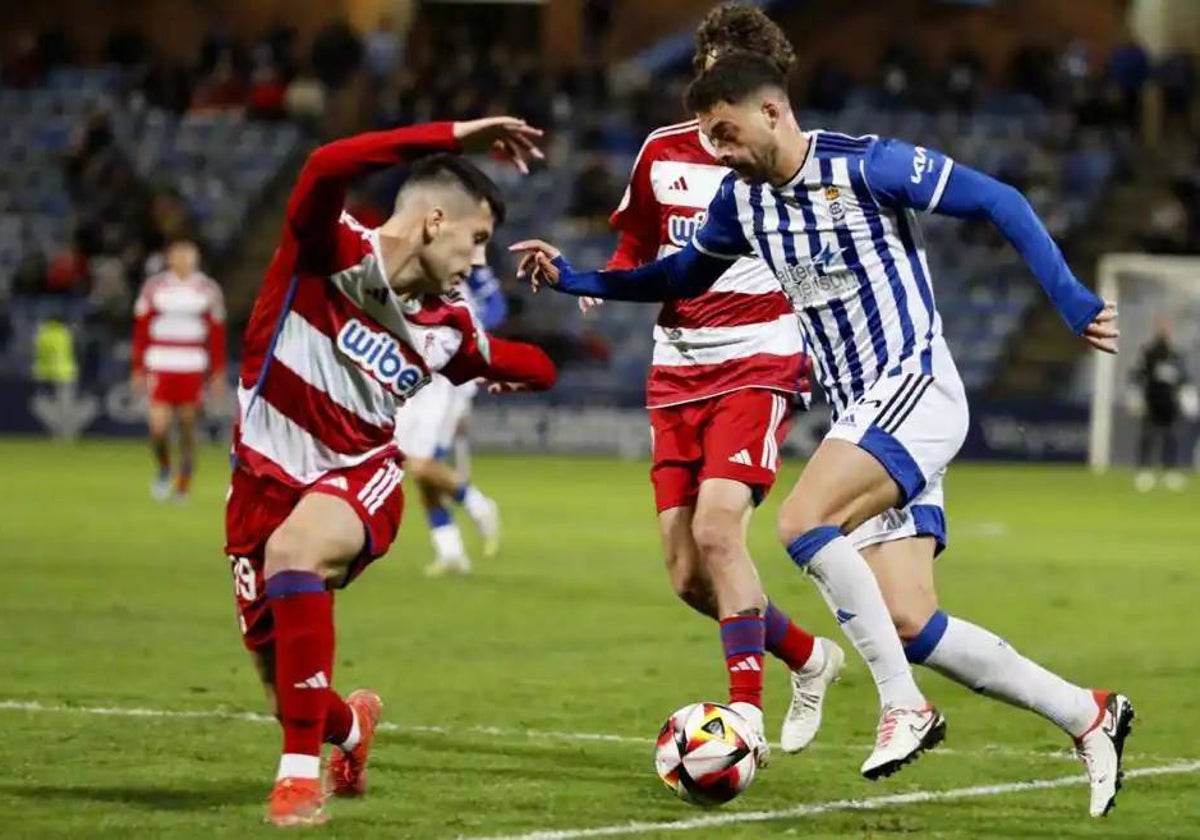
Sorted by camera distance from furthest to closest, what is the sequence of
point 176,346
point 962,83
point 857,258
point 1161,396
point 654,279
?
point 962,83 < point 1161,396 < point 176,346 < point 654,279 < point 857,258

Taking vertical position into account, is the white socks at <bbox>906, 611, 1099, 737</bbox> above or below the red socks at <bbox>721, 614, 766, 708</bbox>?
above

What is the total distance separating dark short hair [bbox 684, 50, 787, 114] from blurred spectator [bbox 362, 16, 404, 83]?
29.8 metres

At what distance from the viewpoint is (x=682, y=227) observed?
9.09 metres

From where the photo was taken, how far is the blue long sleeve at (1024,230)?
714cm

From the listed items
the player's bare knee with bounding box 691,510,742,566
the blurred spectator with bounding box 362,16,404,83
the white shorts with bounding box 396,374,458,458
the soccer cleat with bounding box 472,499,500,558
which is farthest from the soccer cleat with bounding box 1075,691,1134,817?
the blurred spectator with bounding box 362,16,404,83

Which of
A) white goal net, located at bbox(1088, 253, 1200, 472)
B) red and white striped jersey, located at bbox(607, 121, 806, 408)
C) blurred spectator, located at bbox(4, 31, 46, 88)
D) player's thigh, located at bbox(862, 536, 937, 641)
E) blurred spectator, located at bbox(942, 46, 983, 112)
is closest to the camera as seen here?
player's thigh, located at bbox(862, 536, 937, 641)

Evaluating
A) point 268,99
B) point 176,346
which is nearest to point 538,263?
point 176,346

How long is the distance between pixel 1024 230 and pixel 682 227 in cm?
206

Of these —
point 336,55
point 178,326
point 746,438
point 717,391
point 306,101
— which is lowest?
point 178,326

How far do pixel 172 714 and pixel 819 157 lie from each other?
3531 mm

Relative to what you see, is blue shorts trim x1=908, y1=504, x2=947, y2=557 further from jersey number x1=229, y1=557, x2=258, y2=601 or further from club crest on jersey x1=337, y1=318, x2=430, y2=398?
jersey number x1=229, y1=557, x2=258, y2=601

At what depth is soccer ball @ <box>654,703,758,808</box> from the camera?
23.8 feet

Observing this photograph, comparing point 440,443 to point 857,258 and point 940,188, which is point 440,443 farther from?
point 940,188

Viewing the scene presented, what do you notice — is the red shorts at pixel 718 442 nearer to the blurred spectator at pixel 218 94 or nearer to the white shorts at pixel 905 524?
the white shorts at pixel 905 524
